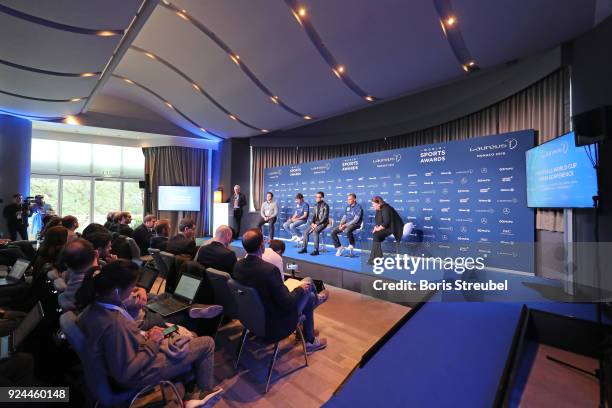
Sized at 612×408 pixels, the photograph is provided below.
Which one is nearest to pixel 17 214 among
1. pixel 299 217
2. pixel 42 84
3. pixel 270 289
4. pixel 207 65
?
pixel 42 84

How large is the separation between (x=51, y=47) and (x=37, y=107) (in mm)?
3697

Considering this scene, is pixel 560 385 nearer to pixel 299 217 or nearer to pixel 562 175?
pixel 562 175

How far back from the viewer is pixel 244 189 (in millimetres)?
9945

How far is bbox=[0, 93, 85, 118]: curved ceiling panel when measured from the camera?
6211 millimetres

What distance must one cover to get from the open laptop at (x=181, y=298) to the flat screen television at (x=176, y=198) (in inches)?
331

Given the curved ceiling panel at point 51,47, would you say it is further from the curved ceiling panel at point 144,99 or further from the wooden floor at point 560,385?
the wooden floor at point 560,385

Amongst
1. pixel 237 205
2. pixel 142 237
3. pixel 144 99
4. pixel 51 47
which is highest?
pixel 144 99

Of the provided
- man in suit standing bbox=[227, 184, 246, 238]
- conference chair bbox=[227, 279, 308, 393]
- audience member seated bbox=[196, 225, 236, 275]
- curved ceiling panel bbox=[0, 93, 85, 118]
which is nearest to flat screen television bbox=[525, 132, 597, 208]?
conference chair bbox=[227, 279, 308, 393]

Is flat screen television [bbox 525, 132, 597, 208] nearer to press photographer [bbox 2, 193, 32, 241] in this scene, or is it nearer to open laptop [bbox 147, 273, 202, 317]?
open laptop [bbox 147, 273, 202, 317]

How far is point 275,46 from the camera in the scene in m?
5.16

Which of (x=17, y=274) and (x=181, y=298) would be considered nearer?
(x=181, y=298)

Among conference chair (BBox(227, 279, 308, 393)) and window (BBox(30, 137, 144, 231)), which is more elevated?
window (BBox(30, 137, 144, 231))

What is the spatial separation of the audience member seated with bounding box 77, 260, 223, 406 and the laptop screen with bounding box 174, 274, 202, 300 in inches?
25.0

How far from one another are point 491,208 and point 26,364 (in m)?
5.61
